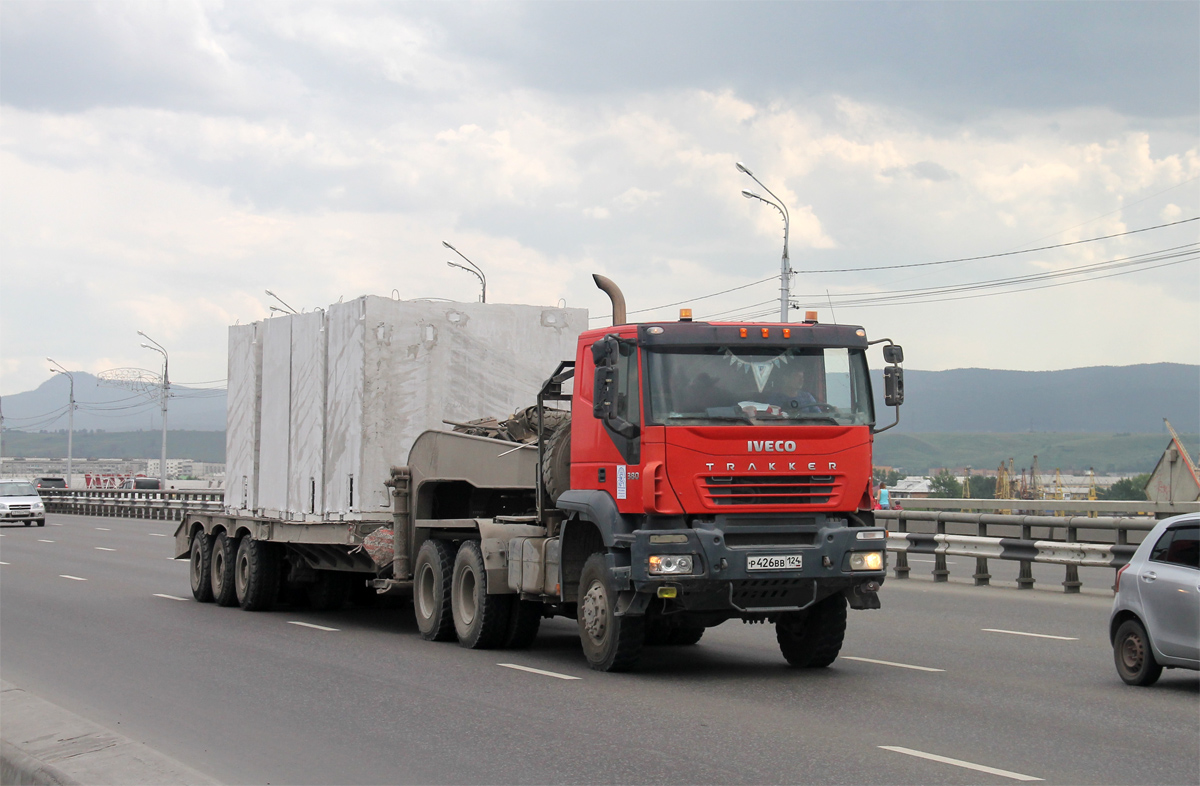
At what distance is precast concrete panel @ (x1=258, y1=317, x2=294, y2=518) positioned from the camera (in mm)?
16547

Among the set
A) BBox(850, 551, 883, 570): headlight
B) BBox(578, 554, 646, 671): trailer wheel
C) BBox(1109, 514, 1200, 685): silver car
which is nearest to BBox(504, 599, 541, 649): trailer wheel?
BBox(578, 554, 646, 671): trailer wheel

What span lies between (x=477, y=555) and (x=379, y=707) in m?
3.31

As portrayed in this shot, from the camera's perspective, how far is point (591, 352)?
11.1m

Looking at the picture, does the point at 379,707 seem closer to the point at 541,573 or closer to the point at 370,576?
the point at 541,573

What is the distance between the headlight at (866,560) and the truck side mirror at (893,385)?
4.07 ft

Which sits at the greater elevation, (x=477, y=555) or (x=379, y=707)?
(x=477, y=555)

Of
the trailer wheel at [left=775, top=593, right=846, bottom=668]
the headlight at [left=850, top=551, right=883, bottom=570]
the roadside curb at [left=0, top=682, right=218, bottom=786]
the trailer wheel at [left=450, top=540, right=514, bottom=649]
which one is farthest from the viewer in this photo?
the trailer wheel at [left=450, top=540, right=514, bottom=649]

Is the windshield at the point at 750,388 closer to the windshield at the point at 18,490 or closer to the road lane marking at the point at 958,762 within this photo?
the road lane marking at the point at 958,762

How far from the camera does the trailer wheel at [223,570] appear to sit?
17.4 metres

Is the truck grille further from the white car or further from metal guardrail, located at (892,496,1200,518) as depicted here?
the white car

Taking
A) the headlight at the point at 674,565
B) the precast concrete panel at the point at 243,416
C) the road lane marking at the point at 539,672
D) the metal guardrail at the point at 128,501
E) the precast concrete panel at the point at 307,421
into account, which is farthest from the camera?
the metal guardrail at the point at 128,501

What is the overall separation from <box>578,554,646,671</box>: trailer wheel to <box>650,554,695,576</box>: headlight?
573 millimetres

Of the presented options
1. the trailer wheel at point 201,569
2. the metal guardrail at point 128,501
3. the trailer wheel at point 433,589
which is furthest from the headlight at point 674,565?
the metal guardrail at point 128,501

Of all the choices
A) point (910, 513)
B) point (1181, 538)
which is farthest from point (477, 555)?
point (910, 513)
